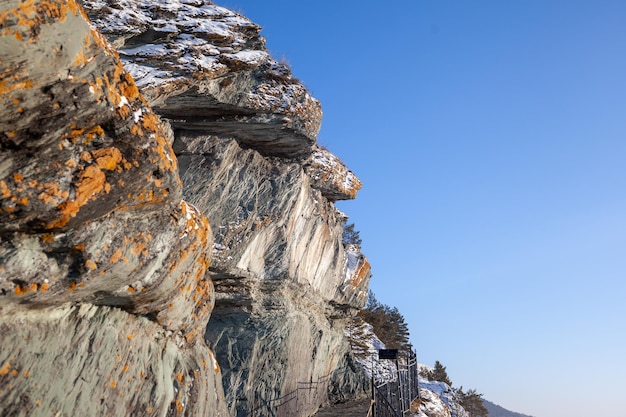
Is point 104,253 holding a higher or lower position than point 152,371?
higher

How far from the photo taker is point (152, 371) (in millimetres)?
6867

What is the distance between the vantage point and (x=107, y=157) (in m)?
5.69

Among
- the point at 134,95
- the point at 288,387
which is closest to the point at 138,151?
the point at 134,95

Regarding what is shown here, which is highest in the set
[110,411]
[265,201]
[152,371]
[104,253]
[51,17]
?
[265,201]

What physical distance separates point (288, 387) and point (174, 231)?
849 cm

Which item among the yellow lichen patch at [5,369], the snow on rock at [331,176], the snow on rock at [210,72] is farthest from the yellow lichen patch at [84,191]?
the snow on rock at [331,176]

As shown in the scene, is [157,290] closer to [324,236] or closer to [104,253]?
[104,253]

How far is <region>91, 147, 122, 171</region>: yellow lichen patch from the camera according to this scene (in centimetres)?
560

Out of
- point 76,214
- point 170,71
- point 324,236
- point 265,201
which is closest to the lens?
point 76,214

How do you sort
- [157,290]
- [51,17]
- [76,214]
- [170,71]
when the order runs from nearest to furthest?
1. [51,17]
2. [76,214]
3. [157,290]
4. [170,71]

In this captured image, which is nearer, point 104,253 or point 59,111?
point 59,111

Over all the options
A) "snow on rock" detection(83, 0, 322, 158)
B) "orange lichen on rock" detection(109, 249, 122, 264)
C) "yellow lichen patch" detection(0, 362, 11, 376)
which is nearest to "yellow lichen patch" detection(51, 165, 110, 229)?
"orange lichen on rock" detection(109, 249, 122, 264)

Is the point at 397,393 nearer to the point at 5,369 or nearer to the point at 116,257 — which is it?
the point at 116,257

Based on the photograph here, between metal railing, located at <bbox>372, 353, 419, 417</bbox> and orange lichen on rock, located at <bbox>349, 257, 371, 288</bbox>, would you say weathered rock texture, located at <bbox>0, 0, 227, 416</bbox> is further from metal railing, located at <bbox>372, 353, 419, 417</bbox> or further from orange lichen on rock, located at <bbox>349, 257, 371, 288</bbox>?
orange lichen on rock, located at <bbox>349, 257, 371, 288</bbox>
